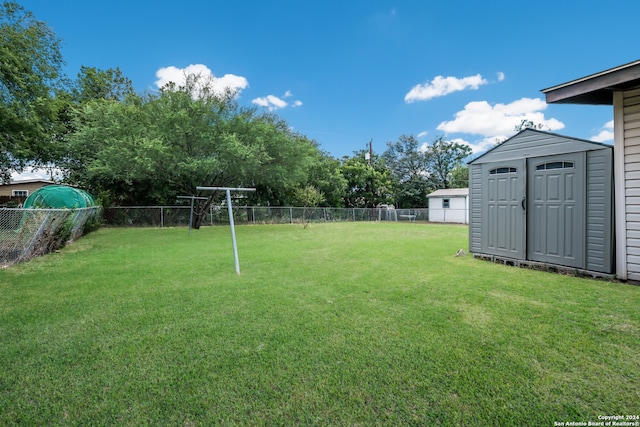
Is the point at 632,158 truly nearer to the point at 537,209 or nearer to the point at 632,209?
the point at 632,209

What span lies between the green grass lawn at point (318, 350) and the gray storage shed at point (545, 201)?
0.66 m

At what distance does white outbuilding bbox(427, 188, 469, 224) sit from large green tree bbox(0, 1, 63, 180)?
23392 millimetres

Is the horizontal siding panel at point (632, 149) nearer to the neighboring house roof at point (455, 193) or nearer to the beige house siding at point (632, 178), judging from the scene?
the beige house siding at point (632, 178)

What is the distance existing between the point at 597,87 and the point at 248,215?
1549 centimetres

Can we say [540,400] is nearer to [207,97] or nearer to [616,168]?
[616,168]

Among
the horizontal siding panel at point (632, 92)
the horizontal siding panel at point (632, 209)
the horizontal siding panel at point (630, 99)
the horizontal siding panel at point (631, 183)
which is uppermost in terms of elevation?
the horizontal siding panel at point (632, 92)

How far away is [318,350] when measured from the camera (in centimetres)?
229

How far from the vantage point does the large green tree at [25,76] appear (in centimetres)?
1002

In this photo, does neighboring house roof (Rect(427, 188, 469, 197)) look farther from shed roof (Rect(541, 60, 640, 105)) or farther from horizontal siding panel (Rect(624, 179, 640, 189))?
horizontal siding panel (Rect(624, 179, 640, 189))

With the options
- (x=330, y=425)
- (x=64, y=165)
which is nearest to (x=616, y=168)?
(x=330, y=425)

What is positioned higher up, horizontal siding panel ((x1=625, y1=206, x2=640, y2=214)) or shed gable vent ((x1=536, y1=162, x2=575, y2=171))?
shed gable vent ((x1=536, y1=162, x2=575, y2=171))

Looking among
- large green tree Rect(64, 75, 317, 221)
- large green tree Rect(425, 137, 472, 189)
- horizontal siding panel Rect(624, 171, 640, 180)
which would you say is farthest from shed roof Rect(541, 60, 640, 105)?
large green tree Rect(425, 137, 472, 189)

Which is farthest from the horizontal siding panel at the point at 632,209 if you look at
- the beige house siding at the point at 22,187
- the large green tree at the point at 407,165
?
the beige house siding at the point at 22,187

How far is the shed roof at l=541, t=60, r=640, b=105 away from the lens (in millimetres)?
3900
